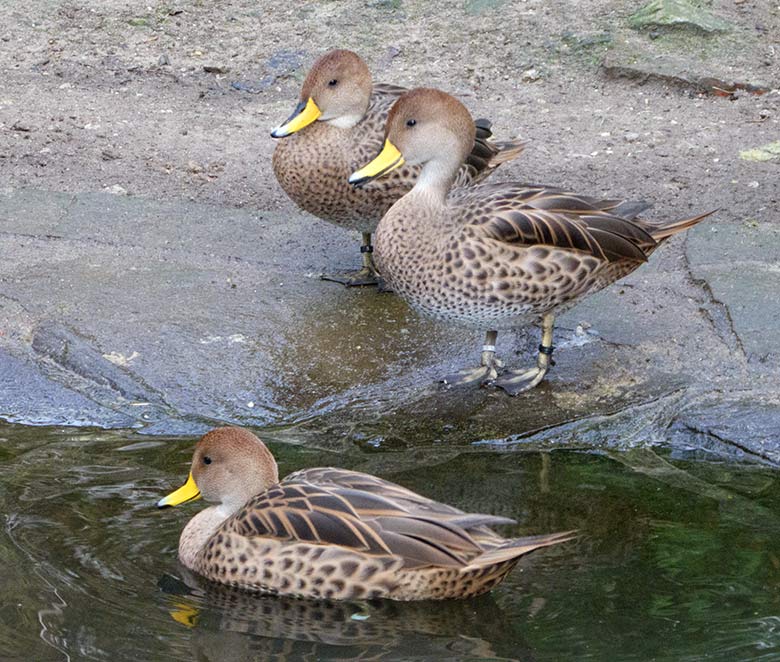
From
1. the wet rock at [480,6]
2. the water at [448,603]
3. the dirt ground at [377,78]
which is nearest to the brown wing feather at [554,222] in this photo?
the water at [448,603]

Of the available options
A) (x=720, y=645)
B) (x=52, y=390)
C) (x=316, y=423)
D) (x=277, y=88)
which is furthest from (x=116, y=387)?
(x=277, y=88)

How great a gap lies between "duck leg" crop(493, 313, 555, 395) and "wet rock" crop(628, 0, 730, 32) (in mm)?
4354

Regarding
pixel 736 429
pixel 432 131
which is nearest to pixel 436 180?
pixel 432 131

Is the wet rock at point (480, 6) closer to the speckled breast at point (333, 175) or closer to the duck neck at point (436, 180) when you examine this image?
the speckled breast at point (333, 175)

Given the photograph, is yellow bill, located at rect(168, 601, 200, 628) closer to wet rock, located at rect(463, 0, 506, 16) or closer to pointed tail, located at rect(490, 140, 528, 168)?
pointed tail, located at rect(490, 140, 528, 168)

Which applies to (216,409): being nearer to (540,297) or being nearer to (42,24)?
(540,297)

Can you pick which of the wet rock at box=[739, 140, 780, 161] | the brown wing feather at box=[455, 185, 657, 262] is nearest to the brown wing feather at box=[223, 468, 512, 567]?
the brown wing feather at box=[455, 185, 657, 262]

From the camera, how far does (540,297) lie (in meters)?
5.54

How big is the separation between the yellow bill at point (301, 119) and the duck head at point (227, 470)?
250 cm

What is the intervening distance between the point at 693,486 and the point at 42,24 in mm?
6675

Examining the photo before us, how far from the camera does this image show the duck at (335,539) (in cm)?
423

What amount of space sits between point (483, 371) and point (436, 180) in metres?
0.85

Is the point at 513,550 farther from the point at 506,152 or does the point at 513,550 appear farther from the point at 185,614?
the point at 506,152

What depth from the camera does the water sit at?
3.97m
